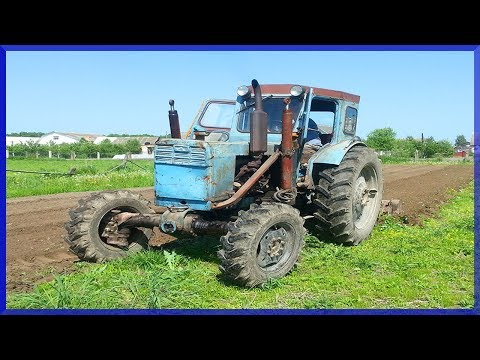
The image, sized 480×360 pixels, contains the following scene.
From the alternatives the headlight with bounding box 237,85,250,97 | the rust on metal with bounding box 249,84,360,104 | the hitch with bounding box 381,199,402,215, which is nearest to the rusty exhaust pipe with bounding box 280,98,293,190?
the rust on metal with bounding box 249,84,360,104

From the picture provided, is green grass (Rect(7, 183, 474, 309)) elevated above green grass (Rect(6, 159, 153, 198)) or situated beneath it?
situated beneath

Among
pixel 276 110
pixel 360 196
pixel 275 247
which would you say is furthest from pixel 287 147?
pixel 360 196

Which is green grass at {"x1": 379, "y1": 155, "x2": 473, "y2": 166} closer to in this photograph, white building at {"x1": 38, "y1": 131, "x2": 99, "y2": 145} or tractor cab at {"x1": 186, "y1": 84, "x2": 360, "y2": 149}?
white building at {"x1": 38, "y1": 131, "x2": 99, "y2": 145}

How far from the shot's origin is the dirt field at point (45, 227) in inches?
221

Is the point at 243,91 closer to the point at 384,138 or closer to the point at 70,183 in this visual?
the point at 70,183

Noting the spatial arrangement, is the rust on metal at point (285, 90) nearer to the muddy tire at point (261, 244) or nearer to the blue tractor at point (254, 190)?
the blue tractor at point (254, 190)

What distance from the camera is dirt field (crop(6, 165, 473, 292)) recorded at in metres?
5.62

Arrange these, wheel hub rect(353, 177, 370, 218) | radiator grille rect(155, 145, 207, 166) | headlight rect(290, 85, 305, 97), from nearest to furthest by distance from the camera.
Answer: radiator grille rect(155, 145, 207, 166), headlight rect(290, 85, 305, 97), wheel hub rect(353, 177, 370, 218)

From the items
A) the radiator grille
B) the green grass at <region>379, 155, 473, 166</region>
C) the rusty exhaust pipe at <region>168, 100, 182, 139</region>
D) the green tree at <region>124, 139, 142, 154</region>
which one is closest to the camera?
the radiator grille

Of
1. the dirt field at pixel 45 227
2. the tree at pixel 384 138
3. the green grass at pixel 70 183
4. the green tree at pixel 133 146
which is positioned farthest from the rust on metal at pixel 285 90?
the tree at pixel 384 138

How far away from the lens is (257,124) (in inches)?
196

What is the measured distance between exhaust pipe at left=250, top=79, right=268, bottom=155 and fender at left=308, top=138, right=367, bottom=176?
1.28 m
